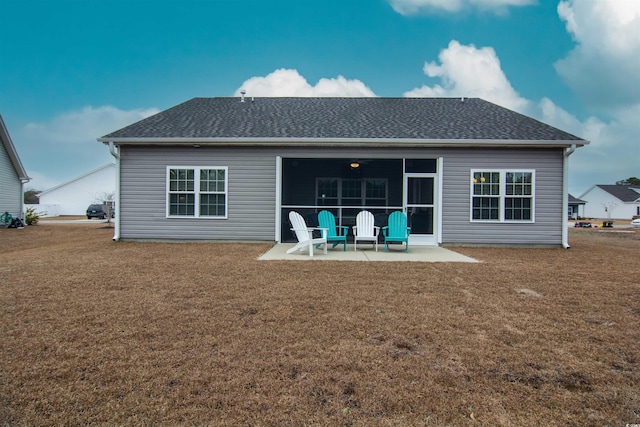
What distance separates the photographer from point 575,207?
50781 mm

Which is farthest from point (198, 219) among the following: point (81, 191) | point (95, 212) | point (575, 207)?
point (575, 207)

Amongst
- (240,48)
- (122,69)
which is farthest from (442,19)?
(122,69)

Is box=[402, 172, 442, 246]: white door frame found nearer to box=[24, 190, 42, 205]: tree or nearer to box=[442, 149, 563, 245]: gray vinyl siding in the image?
box=[442, 149, 563, 245]: gray vinyl siding

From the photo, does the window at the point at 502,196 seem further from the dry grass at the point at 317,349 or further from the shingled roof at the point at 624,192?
the shingled roof at the point at 624,192

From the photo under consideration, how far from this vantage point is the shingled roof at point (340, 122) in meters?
10.3

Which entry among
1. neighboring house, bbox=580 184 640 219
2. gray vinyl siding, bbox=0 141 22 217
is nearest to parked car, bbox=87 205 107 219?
gray vinyl siding, bbox=0 141 22 217

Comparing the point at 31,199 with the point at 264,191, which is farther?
the point at 31,199

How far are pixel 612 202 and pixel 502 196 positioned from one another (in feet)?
172

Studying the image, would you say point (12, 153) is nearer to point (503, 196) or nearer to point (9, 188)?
point (9, 188)

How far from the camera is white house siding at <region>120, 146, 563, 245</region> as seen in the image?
34.0 feet

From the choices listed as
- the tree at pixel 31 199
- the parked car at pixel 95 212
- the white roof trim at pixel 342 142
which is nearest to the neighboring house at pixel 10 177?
the parked car at pixel 95 212

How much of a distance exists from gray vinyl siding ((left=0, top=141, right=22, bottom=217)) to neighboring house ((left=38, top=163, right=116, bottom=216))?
1772cm

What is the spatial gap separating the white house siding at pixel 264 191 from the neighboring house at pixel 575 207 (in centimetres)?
4506

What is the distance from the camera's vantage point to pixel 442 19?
1680cm
